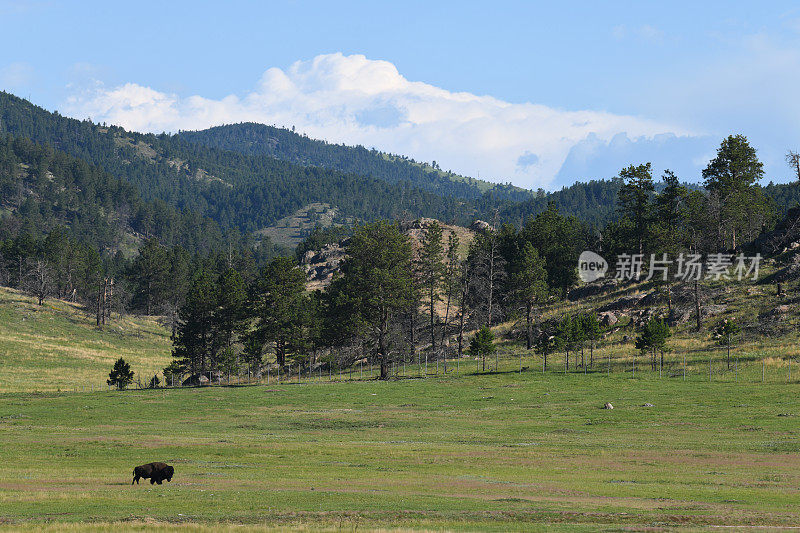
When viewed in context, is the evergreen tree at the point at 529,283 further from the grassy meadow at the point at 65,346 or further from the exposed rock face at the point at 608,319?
the grassy meadow at the point at 65,346

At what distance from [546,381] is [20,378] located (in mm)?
74295

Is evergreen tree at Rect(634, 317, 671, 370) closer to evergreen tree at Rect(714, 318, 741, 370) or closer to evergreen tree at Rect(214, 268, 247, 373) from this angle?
evergreen tree at Rect(714, 318, 741, 370)

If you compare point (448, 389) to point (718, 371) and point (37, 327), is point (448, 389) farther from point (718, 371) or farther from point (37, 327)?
point (37, 327)

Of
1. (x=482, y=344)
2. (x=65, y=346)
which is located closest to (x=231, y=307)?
(x=482, y=344)

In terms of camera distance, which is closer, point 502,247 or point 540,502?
point 540,502

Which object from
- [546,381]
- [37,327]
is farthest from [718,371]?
[37,327]

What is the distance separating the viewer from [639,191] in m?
132

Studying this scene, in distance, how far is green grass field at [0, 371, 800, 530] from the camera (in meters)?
25.5

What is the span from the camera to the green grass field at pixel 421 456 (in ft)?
83.7

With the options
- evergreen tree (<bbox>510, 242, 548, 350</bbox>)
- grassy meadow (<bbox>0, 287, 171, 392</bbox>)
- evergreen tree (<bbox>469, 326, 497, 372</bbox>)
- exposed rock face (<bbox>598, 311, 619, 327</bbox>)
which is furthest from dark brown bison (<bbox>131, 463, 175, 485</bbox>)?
exposed rock face (<bbox>598, 311, 619, 327</bbox>)

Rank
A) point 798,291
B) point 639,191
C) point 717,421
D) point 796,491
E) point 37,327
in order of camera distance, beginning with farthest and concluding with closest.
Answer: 1. point 37,327
2. point 639,191
3. point 798,291
4. point 717,421
5. point 796,491

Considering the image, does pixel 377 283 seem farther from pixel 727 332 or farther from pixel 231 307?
pixel 727 332

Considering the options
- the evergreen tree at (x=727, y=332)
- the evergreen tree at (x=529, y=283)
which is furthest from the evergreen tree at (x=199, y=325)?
the evergreen tree at (x=727, y=332)

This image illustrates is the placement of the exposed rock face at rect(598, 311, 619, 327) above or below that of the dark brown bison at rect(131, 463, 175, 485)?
above
